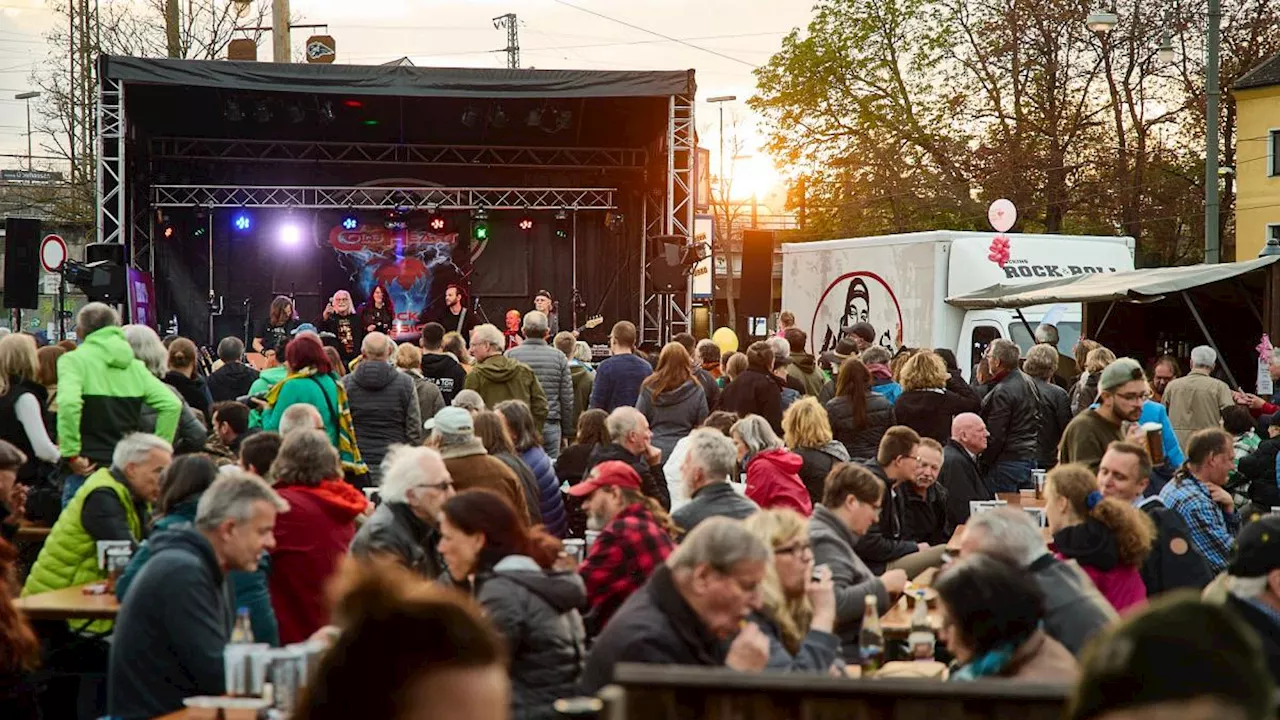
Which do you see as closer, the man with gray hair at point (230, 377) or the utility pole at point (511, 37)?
the man with gray hair at point (230, 377)

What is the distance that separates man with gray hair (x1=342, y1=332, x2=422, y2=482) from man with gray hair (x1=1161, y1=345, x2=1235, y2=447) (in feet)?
19.5

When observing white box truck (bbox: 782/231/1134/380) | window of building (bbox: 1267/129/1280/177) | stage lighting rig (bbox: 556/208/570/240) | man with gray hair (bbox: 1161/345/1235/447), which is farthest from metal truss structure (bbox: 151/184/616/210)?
window of building (bbox: 1267/129/1280/177)

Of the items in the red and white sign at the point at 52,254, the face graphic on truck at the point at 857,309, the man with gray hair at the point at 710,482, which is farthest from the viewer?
the face graphic on truck at the point at 857,309

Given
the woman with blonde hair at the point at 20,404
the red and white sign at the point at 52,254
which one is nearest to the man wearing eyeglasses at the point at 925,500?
the woman with blonde hair at the point at 20,404

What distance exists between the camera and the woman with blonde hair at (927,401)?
1023cm

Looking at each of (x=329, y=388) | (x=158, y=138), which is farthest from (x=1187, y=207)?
(x=329, y=388)

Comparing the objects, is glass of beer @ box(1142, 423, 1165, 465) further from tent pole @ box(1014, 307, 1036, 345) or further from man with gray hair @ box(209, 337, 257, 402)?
tent pole @ box(1014, 307, 1036, 345)

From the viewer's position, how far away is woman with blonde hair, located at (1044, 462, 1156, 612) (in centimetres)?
580

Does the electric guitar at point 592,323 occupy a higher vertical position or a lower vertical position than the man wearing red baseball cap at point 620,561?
higher

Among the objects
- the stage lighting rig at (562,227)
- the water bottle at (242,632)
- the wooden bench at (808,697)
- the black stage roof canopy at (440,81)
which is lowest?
the water bottle at (242,632)

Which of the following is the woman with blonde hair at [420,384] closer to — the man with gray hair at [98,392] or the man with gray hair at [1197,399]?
the man with gray hair at [98,392]

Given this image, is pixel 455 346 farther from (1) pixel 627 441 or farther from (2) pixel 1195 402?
(2) pixel 1195 402

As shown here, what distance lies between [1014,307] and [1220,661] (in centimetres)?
1638

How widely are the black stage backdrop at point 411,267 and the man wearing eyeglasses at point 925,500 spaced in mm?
12605
